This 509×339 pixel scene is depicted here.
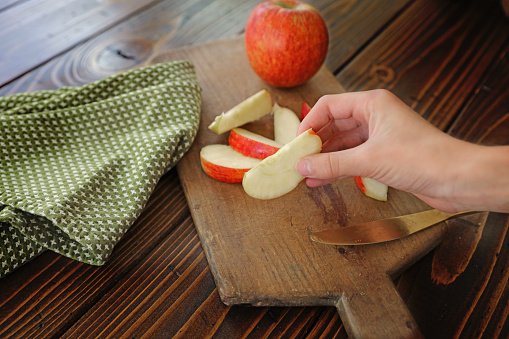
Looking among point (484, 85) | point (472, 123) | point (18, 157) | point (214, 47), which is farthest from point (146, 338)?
point (484, 85)

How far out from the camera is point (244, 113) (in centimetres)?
142

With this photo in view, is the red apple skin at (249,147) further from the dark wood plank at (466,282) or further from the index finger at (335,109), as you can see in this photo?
the dark wood plank at (466,282)

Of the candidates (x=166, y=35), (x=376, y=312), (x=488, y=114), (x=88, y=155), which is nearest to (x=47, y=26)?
(x=166, y=35)

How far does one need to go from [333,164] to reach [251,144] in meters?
0.38

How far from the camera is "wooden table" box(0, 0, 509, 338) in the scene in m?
1.00

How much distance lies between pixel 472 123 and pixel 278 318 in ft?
3.55

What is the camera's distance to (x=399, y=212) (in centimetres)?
121

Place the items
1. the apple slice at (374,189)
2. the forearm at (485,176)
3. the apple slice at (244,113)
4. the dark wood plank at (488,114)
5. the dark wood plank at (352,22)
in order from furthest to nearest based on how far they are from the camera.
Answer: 1. the dark wood plank at (352,22)
2. the dark wood plank at (488,114)
3. the apple slice at (244,113)
4. the apple slice at (374,189)
5. the forearm at (485,176)

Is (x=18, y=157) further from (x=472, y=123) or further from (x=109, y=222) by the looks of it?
(x=472, y=123)

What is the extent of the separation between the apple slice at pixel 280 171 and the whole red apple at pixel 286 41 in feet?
1.59

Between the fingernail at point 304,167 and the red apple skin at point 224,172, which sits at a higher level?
the fingernail at point 304,167

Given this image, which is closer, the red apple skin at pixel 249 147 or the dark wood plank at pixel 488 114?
the red apple skin at pixel 249 147

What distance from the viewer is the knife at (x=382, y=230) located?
1.12m

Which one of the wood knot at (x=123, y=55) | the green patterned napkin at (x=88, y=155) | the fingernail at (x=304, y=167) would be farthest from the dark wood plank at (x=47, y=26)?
the fingernail at (x=304, y=167)
